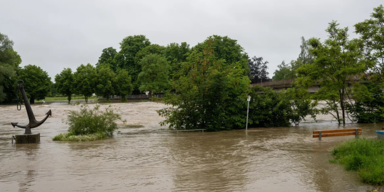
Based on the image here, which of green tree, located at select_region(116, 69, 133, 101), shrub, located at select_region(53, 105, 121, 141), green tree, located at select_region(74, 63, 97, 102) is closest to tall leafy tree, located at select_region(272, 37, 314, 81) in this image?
green tree, located at select_region(116, 69, 133, 101)

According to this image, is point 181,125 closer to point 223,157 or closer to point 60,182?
point 223,157

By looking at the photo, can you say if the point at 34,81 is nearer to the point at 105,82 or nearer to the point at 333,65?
the point at 105,82

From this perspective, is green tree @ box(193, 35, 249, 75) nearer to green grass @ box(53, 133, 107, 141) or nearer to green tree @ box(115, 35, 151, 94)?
green tree @ box(115, 35, 151, 94)

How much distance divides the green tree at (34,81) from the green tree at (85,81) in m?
9.27

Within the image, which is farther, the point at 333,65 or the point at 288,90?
the point at 288,90

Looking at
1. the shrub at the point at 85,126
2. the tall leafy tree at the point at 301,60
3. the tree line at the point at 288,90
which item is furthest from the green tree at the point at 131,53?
the shrub at the point at 85,126

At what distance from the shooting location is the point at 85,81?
277 feet

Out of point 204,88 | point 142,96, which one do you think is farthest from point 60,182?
point 142,96

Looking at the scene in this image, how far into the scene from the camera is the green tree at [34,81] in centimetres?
8625

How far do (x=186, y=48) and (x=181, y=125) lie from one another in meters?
62.2

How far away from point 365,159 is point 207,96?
15.6m

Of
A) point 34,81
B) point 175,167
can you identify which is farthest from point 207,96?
point 34,81

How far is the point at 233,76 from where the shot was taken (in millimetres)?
26344

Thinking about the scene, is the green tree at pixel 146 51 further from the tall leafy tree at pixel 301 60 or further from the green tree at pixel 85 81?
the tall leafy tree at pixel 301 60
